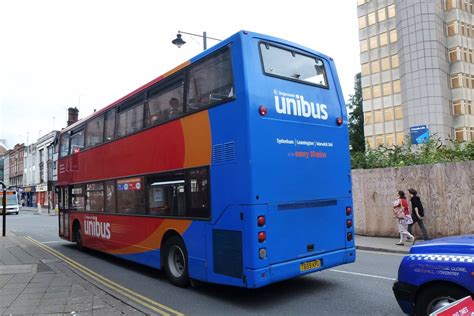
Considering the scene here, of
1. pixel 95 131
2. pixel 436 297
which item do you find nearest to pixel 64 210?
pixel 95 131

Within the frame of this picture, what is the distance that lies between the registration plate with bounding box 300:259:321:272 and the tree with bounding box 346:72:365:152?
5714 cm

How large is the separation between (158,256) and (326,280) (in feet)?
11.1

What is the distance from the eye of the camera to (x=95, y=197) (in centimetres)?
1159

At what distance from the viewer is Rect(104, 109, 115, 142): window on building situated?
34.4 feet

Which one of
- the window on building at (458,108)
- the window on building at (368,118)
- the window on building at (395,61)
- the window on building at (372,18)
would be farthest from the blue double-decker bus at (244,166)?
the window on building at (372,18)

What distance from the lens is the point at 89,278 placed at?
8.80 metres

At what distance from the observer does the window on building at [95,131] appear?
1118cm

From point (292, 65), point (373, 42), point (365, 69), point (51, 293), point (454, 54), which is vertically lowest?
point (51, 293)

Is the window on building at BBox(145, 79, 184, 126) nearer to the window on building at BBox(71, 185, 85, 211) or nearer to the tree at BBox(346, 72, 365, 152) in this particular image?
the window on building at BBox(71, 185, 85, 211)

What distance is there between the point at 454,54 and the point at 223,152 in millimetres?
55183

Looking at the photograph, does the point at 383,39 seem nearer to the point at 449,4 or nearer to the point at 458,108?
the point at 449,4

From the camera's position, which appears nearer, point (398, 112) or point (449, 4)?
point (449, 4)

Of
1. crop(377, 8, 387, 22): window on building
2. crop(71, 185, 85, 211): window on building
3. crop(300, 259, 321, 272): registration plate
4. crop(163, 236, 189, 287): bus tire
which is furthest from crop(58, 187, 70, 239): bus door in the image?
crop(377, 8, 387, 22): window on building

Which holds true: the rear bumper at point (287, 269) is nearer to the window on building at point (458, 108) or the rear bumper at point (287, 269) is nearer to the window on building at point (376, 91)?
the window on building at point (458, 108)
